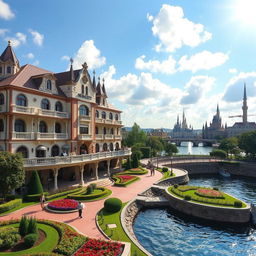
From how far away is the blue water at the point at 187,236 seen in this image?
823 inches

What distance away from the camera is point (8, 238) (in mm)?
16250

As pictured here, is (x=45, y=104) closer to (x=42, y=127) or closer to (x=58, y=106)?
(x=58, y=106)

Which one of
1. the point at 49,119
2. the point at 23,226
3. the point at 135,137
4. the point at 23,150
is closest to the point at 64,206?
the point at 23,226

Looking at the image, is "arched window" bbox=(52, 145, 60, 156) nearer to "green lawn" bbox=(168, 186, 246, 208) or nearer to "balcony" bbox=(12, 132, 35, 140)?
"balcony" bbox=(12, 132, 35, 140)

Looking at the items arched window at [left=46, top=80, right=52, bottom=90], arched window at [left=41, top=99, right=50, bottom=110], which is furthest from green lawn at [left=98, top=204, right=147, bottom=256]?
arched window at [left=46, top=80, right=52, bottom=90]

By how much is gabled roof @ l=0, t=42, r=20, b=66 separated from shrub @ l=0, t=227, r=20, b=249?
29.2m

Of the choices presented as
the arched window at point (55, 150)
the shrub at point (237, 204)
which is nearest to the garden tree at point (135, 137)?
the arched window at point (55, 150)

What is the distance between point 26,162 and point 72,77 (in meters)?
18.3

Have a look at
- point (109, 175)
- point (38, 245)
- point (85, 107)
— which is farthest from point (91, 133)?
point (38, 245)

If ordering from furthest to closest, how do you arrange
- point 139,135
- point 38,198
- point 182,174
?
point 139,135, point 182,174, point 38,198

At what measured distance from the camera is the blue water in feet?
68.6

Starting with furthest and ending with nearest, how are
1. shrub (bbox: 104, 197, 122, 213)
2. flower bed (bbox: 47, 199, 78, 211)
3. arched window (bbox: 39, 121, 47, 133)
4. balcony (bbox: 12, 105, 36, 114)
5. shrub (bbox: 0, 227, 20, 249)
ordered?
1. arched window (bbox: 39, 121, 47, 133)
2. balcony (bbox: 12, 105, 36, 114)
3. flower bed (bbox: 47, 199, 78, 211)
4. shrub (bbox: 104, 197, 122, 213)
5. shrub (bbox: 0, 227, 20, 249)

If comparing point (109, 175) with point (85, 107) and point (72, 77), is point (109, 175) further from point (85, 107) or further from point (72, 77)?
point (72, 77)

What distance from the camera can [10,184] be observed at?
24.5 meters
